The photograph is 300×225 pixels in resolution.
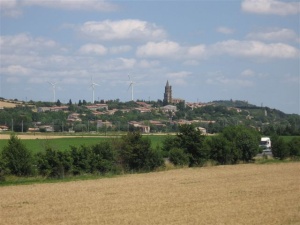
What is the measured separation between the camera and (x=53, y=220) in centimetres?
2255

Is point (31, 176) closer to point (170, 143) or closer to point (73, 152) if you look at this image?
point (73, 152)

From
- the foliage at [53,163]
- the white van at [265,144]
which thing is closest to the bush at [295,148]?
the white van at [265,144]

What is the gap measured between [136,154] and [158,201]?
22009mm

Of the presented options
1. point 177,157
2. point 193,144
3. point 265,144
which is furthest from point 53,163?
point 265,144

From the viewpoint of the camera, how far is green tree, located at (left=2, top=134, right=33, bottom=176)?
42000 millimetres

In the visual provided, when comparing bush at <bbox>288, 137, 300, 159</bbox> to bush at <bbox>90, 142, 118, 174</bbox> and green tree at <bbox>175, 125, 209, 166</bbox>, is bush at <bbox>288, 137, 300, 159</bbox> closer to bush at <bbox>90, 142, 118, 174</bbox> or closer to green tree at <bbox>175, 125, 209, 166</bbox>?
green tree at <bbox>175, 125, 209, 166</bbox>

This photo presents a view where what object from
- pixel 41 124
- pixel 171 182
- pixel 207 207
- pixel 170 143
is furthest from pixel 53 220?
pixel 41 124

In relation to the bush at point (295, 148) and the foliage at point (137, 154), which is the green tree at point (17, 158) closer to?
the foliage at point (137, 154)

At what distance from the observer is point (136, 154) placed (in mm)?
50438

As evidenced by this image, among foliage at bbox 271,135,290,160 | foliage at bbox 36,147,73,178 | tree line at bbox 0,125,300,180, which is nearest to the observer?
tree line at bbox 0,125,300,180

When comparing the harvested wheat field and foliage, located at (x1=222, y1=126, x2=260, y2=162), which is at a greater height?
foliage, located at (x1=222, y1=126, x2=260, y2=162)

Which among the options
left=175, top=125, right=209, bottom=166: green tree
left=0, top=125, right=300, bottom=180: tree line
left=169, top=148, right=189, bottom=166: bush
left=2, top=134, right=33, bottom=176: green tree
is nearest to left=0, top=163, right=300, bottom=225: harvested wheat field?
left=0, top=125, right=300, bottom=180: tree line

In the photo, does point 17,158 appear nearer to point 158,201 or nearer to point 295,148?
point 158,201

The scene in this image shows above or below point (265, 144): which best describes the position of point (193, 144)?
above
